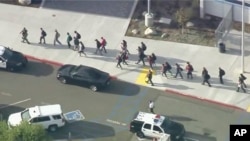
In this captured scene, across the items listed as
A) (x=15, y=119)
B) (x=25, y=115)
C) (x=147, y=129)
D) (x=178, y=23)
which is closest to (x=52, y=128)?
(x=25, y=115)

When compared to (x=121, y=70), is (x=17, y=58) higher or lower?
higher

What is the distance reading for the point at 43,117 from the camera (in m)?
45.1

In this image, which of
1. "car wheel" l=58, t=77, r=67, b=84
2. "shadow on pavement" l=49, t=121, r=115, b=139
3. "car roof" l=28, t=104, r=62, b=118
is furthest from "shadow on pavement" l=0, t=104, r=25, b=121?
"car wheel" l=58, t=77, r=67, b=84

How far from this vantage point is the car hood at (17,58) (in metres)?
51.0

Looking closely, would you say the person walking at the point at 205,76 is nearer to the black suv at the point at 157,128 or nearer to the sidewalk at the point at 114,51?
the sidewalk at the point at 114,51

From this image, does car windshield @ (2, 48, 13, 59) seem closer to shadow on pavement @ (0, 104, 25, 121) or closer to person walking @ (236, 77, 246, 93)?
shadow on pavement @ (0, 104, 25, 121)

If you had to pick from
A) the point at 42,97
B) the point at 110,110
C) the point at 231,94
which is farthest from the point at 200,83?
the point at 42,97

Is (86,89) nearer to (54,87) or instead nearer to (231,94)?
(54,87)

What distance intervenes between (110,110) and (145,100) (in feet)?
7.99

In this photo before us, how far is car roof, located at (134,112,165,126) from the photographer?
44906mm

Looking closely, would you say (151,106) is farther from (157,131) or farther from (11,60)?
(11,60)

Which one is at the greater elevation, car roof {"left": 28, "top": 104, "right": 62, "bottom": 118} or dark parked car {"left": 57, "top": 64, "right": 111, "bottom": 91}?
dark parked car {"left": 57, "top": 64, "right": 111, "bottom": 91}

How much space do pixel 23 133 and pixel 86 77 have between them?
1116 centimetres

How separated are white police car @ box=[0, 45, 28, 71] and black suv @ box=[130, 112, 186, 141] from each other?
991 cm
